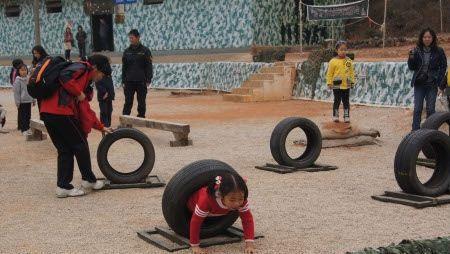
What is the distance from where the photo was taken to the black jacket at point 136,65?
1413 centimetres

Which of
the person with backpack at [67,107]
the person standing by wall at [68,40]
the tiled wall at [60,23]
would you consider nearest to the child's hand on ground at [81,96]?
the person with backpack at [67,107]

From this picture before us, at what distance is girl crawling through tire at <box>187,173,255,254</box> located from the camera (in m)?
5.25

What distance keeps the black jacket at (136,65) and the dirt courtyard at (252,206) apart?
1657mm

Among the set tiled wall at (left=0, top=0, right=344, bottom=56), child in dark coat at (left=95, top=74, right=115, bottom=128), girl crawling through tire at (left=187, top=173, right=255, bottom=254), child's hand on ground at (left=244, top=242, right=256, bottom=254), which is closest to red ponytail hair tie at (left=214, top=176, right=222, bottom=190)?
girl crawling through tire at (left=187, top=173, right=255, bottom=254)

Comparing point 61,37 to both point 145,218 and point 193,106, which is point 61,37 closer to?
point 193,106

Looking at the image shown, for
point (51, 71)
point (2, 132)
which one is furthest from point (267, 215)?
point (2, 132)

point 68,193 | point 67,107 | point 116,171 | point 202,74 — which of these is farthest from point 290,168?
point 202,74

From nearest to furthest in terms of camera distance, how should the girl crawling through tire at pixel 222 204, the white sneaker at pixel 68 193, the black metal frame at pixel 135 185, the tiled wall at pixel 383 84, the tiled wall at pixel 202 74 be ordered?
the girl crawling through tire at pixel 222 204
the white sneaker at pixel 68 193
the black metal frame at pixel 135 185
the tiled wall at pixel 383 84
the tiled wall at pixel 202 74

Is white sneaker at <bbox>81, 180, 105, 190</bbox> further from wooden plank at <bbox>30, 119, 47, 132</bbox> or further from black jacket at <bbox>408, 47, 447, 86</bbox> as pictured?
black jacket at <bbox>408, 47, 447, 86</bbox>

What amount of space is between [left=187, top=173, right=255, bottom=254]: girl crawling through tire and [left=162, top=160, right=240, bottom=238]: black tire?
0.14 meters

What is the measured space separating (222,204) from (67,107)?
3033 millimetres

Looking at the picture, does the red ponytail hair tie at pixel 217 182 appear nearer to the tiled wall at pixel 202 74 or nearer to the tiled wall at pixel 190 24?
the tiled wall at pixel 202 74

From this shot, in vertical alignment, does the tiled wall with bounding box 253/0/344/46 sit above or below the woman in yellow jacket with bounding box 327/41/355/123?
above

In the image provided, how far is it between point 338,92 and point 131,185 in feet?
18.1
